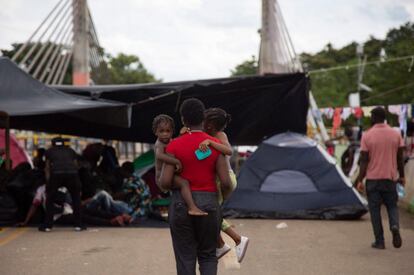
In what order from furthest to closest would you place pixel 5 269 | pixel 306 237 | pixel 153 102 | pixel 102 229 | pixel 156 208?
1. pixel 156 208
2. pixel 153 102
3. pixel 102 229
4. pixel 306 237
5. pixel 5 269

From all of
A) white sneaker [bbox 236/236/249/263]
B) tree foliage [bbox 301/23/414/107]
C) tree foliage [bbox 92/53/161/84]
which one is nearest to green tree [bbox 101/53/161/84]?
tree foliage [bbox 92/53/161/84]

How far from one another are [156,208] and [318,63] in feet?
176

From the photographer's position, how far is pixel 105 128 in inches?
551

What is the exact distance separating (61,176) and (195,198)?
6288 millimetres

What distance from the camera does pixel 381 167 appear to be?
852 cm

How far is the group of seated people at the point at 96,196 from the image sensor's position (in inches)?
447

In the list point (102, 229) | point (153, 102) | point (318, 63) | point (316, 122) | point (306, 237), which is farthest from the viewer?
point (318, 63)

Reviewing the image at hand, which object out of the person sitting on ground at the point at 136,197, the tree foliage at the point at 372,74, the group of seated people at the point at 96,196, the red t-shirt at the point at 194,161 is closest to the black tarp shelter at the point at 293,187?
the person sitting on ground at the point at 136,197

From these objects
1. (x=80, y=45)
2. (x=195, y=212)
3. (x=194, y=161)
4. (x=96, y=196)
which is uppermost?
(x=80, y=45)

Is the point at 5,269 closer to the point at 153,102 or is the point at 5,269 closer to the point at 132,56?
the point at 153,102

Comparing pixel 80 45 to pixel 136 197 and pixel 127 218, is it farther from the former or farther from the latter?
pixel 127 218

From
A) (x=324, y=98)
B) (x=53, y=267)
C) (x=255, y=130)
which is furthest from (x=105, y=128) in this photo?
(x=324, y=98)

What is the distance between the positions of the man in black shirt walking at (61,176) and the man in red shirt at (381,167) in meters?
4.62

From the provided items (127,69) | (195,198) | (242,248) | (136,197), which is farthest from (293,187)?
(127,69)
